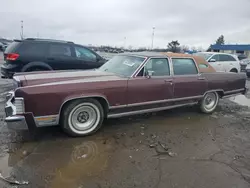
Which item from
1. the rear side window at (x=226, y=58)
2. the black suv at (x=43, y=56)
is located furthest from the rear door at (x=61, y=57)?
the rear side window at (x=226, y=58)

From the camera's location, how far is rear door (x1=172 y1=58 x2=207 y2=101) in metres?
5.17

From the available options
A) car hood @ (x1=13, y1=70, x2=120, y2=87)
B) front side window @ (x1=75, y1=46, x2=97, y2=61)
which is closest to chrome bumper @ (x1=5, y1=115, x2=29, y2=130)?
car hood @ (x1=13, y1=70, x2=120, y2=87)

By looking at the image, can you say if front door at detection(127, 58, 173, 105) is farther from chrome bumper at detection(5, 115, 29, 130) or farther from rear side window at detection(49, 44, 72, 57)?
rear side window at detection(49, 44, 72, 57)

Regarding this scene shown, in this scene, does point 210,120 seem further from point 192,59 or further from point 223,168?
point 223,168

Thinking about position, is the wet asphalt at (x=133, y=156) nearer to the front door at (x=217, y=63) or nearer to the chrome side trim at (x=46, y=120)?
the chrome side trim at (x=46, y=120)

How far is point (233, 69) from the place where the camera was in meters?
12.9

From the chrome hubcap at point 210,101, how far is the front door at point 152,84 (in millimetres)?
1544

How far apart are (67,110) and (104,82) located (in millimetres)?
883

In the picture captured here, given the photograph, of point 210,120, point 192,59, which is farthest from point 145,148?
point 192,59

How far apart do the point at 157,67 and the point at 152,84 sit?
515 mm

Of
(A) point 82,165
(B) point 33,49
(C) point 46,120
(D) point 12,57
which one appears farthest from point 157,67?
(D) point 12,57

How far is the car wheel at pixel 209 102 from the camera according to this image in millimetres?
5932

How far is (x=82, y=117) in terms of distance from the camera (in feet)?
13.5

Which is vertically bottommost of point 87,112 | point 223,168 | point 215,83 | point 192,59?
point 223,168
